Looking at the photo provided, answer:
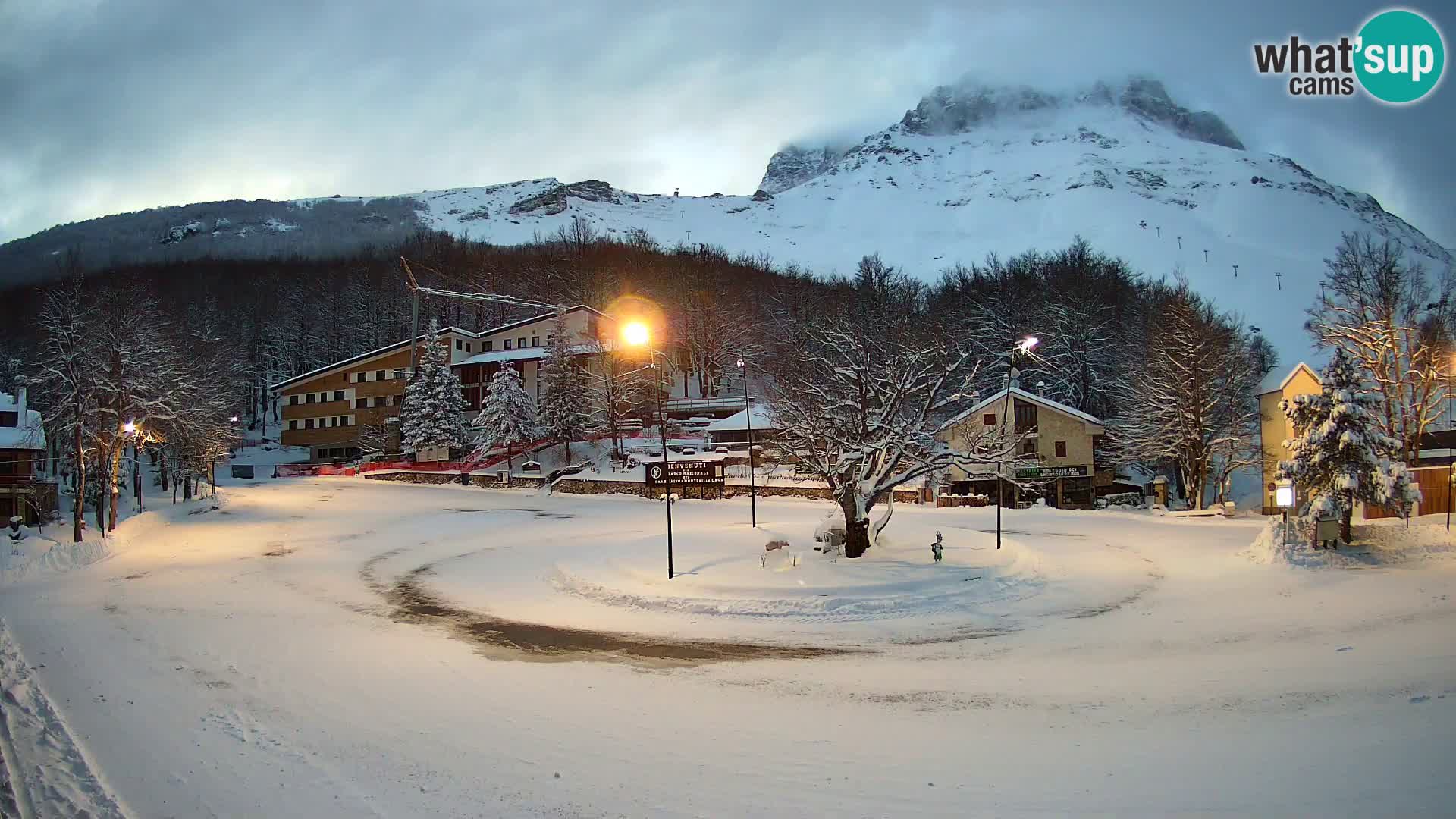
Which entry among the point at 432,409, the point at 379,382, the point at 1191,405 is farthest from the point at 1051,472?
the point at 379,382

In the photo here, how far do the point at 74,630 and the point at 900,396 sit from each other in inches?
770

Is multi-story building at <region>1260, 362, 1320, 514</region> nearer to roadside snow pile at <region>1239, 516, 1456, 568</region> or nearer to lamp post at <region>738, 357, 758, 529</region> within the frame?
roadside snow pile at <region>1239, 516, 1456, 568</region>

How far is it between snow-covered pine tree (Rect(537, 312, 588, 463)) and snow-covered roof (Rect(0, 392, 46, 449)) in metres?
28.1

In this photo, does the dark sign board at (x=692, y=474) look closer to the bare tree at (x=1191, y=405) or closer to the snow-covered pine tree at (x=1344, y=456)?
the bare tree at (x=1191, y=405)

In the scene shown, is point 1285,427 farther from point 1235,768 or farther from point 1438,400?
point 1235,768

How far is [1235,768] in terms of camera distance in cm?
773

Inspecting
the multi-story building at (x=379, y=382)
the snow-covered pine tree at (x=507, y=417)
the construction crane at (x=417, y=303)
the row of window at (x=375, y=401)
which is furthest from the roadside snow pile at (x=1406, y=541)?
the row of window at (x=375, y=401)

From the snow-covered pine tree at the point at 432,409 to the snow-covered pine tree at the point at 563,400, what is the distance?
7.66 metres

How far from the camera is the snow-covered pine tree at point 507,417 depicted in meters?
55.7

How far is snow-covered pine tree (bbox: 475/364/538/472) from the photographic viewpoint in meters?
55.7

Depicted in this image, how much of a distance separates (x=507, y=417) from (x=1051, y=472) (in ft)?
123

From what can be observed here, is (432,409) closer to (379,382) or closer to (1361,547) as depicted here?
(379,382)

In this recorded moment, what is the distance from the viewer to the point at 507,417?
55750 mm

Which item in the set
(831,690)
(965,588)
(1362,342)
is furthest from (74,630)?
(1362,342)
